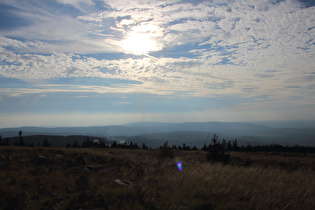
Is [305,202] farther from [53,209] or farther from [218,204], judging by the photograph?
[53,209]

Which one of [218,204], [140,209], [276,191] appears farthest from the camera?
[276,191]

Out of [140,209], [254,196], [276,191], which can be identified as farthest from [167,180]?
[276,191]

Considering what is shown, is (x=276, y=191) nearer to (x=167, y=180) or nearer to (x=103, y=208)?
(x=167, y=180)

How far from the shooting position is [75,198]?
17.2ft

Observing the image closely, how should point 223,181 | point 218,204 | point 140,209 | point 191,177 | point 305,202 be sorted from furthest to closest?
point 191,177
point 223,181
point 305,202
point 218,204
point 140,209

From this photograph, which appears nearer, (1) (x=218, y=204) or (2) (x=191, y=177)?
(1) (x=218, y=204)

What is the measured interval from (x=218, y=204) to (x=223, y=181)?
186 cm

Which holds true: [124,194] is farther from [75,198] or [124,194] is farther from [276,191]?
[276,191]

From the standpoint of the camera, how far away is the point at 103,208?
4.71 m

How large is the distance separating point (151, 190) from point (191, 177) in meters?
2.10

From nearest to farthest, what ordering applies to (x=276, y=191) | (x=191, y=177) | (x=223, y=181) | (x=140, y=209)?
(x=140, y=209), (x=276, y=191), (x=223, y=181), (x=191, y=177)

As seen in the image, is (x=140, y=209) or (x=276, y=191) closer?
(x=140, y=209)

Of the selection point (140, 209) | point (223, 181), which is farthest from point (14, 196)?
point (223, 181)

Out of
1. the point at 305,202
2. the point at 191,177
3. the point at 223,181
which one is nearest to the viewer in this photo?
the point at 305,202
